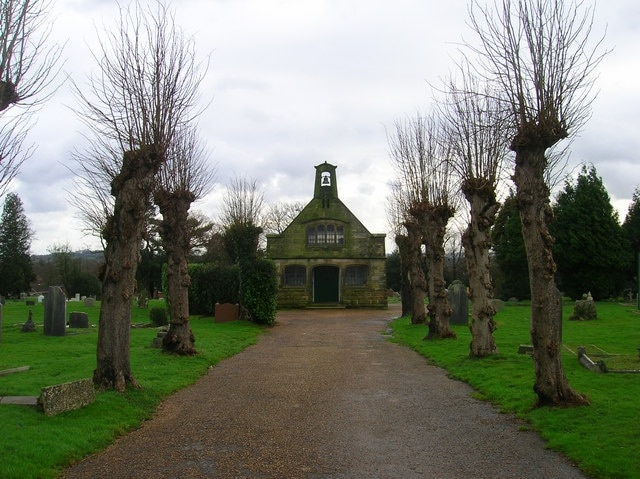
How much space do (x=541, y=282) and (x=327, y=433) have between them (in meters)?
4.32

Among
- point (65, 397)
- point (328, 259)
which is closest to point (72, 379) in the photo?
point (65, 397)

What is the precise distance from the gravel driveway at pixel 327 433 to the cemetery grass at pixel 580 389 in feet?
1.12

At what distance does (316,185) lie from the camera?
46688 millimetres

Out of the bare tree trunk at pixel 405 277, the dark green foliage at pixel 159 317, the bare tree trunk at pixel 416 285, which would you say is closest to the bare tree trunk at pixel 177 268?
the dark green foliage at pixel 159 317

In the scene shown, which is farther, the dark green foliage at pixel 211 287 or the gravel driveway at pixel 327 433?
the dark green foliage at pixel 211 287

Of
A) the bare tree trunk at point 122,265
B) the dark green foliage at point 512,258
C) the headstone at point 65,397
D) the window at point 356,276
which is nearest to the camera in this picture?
the headstone at point 65,397

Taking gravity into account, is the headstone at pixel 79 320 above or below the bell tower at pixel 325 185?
below

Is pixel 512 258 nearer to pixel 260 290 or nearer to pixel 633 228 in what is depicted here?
pixel 633 228

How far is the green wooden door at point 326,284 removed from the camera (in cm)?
4516

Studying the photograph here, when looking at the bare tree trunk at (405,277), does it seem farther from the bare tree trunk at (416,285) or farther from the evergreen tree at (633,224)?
the evergreen tree at (633,224)

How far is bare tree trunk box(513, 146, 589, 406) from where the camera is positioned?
936 cm

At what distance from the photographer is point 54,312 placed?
800 inches

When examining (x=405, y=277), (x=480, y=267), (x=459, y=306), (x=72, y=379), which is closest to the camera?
(x=72, y=379)

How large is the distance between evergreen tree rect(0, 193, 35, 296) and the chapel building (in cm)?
2800
